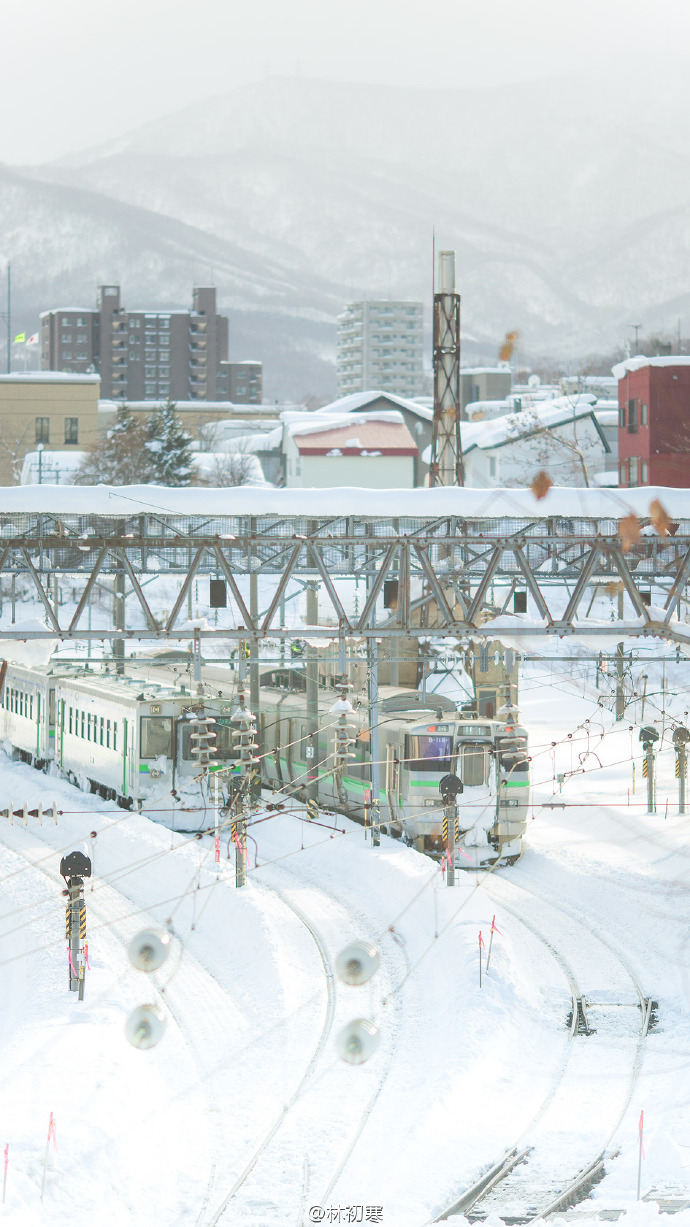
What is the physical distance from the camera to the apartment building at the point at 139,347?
166 m

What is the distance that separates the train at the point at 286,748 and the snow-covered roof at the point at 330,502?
11.5ft

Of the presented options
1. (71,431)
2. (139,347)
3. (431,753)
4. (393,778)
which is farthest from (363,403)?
(139,347)

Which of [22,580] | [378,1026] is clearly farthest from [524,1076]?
[22,580]

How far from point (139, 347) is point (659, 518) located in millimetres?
148554

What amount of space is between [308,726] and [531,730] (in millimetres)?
15514

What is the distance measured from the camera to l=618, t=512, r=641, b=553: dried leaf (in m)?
26.6

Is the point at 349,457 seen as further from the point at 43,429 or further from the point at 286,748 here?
the point at 286,748

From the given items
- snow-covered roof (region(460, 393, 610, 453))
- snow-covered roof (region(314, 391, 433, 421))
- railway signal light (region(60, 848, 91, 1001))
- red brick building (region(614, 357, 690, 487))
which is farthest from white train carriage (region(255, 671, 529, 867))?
snow-covered roof (region(314, 391, 433, 421))

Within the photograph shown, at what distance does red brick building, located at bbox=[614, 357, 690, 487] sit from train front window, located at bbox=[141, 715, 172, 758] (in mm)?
28234

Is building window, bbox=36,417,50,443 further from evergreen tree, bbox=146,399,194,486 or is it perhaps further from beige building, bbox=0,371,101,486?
evergreen tree, bbox=146,399,194,486

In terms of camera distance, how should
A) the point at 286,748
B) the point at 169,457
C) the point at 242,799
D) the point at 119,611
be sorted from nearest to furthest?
the point at 242,799 → the point at 286,748 → the point at 119,611 → the point at 169,457

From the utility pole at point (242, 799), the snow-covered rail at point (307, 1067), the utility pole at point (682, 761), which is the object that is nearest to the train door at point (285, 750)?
the utility pole at point (242, 799)

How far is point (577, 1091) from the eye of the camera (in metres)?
17.8

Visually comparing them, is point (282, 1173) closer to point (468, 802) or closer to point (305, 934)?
point (305, 934)
